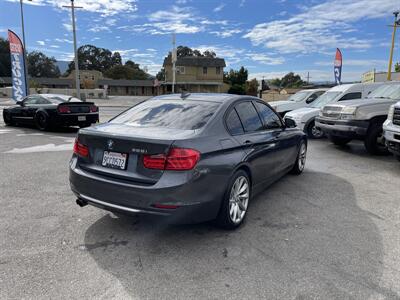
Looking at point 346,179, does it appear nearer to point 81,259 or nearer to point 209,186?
point 209,186

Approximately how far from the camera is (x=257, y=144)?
4117 millimetres

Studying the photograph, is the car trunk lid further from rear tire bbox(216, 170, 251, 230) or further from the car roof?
the car roof

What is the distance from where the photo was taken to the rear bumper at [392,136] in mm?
6125

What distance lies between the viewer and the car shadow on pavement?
8.66 ft

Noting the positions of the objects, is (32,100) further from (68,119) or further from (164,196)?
(164,196)

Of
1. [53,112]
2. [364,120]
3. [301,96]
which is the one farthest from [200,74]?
[364,120]

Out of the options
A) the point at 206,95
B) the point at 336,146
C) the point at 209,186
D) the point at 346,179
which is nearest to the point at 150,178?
the point at 209,186

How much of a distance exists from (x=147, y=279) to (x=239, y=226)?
1.42 meters

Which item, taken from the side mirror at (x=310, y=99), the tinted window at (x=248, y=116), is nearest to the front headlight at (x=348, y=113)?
the tinted window at (x=248, y=116)

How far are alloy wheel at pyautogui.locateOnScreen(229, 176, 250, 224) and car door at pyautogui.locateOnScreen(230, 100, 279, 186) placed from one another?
0.23 meters

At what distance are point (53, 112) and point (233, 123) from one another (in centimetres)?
921

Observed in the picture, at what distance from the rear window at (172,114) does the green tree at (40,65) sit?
377 ft

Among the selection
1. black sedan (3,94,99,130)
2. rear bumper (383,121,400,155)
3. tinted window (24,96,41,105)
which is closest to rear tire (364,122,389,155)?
rear bumper (383,121,400,155)

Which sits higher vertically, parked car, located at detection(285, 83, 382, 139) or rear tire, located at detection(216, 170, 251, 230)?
parked car, located at detection(285, 83, 382, 139)
